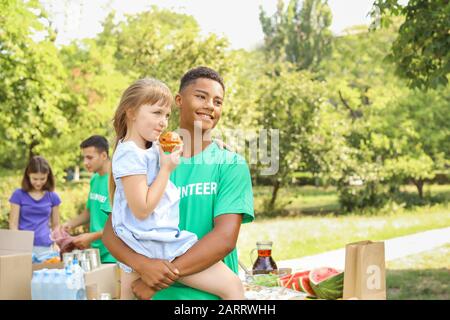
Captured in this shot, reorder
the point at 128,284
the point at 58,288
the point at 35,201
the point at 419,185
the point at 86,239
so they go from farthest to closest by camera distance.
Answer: the point at 419,185 → the point at 35,201 → the point at 86,239 → the point at 58,288 → the point at 128,284

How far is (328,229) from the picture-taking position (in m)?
14.4

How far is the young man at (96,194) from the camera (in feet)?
14.4

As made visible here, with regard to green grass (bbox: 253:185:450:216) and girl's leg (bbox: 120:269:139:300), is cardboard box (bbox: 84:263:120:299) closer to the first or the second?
girl's leg (bbox: 120:269:139:300)

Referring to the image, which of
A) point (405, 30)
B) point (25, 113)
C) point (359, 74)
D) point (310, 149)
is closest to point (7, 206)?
point (25, 113)

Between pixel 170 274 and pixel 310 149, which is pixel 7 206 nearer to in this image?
pixel 310 149

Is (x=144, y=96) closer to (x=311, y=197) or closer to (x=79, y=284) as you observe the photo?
(x=79, y=284)

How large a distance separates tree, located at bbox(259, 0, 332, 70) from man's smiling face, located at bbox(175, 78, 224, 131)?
894 inches

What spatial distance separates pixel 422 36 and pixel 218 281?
5716mm

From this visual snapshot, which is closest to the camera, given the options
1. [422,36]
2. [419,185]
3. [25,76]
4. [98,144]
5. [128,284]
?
[128,284]

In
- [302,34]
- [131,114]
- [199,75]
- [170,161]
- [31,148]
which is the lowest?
[170,161]

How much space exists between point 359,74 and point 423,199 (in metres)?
5.56

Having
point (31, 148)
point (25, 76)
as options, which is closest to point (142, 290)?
point (25, 76)

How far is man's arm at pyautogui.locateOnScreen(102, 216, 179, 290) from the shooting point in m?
2.14
